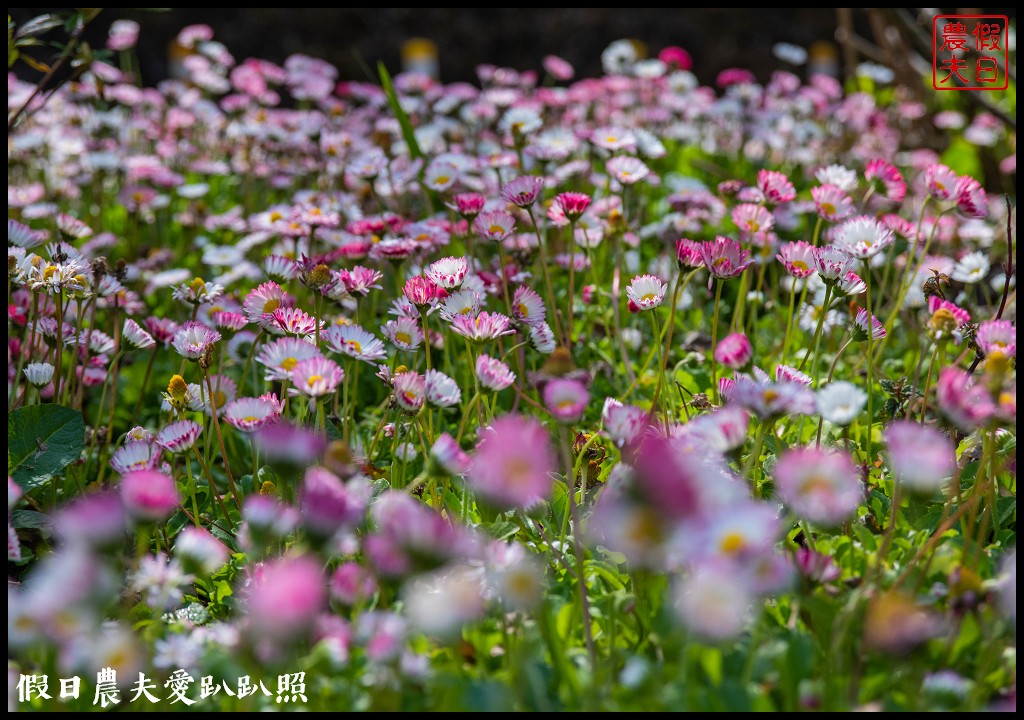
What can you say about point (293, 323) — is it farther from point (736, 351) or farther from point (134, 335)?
point (736, 351)

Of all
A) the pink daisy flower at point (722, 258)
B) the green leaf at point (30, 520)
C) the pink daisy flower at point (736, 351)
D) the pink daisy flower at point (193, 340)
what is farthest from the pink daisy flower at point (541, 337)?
the green leaf at point (30, 520)

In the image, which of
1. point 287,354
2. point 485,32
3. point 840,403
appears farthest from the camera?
point 485,32

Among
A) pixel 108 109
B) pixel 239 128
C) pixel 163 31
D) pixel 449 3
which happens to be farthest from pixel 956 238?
pixel 163 31

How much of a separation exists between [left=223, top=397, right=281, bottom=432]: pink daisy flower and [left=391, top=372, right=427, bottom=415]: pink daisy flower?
18 centimetres

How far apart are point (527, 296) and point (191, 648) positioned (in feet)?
2.45

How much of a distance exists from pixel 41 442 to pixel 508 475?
1.03 meters

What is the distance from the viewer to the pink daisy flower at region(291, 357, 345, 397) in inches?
47.9

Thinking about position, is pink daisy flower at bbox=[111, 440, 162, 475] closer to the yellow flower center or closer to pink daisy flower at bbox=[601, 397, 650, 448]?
pink daisy flower at bbox=[601, 397, 650, 448]

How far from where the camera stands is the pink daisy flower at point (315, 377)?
1.22 m

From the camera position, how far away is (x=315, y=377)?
1.23 meters

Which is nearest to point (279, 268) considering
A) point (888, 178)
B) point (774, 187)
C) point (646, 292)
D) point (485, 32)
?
point (646, 292)

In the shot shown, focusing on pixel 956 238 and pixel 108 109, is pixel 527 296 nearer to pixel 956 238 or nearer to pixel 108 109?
pixel 956 238

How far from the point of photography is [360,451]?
1.81 meters

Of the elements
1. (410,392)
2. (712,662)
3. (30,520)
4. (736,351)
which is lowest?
(30,520)
